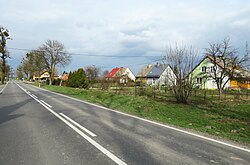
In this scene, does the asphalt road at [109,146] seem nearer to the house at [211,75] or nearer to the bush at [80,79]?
the house at [211,75]

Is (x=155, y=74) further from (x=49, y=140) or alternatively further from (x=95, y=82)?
(x=49, y=140)

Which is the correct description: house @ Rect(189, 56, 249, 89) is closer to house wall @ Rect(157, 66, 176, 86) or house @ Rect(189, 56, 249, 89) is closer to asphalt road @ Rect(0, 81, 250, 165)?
house wall @ Rect(157, 66, 176, 86)

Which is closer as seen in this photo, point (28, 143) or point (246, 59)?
point (28, 143)

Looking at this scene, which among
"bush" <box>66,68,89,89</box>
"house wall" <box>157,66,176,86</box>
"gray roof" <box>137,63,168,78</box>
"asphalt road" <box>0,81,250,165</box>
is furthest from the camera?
"gray roof" <box>137,63,168,78</box>

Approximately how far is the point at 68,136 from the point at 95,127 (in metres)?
1.30

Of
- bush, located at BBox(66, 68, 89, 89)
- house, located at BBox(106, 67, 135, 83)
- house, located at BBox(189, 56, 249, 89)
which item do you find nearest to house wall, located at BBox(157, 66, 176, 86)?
house, located at BBox(189, 56, 249, 89)

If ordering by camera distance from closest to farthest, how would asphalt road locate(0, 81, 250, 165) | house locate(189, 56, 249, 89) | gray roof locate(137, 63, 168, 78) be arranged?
asphalt road locate(0, 81, 250, 165), house locate(189, 56, 249, 89), gray roof locate(137, 63, 168, 78)

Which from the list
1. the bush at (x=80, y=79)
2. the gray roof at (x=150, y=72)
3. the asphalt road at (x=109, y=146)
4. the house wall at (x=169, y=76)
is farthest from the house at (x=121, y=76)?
the asphalt road at (x=109, y=146)

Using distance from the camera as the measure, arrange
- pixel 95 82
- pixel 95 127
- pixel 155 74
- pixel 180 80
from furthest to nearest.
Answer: pixel 155 74 < pixel 95 82 < pixel 180 80 < pixel 95 127

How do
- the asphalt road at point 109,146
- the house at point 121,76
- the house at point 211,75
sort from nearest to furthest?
the asphalt road at point 109,146 < the house at point 211,75 < the house at point 121,76

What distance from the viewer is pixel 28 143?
17.2 feet

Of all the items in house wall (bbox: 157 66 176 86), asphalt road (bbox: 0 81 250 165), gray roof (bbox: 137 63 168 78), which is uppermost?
gray roof (bbox: 137 63 168 78)

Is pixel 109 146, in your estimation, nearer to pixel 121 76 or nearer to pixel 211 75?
pixel 211 75

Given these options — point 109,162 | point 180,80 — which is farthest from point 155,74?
point 109,162
